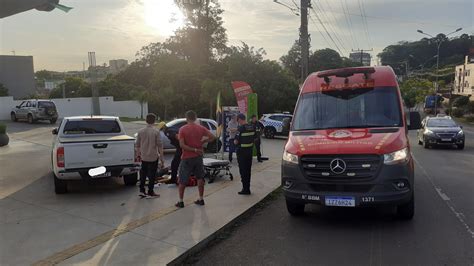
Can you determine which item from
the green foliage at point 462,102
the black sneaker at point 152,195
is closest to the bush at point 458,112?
the green foliage at point 462,102

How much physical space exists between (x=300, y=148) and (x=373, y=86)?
2059 mm

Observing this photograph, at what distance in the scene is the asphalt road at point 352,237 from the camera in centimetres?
537

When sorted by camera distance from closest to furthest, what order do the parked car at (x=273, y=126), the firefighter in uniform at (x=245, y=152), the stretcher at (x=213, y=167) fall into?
the firefighter in uniform at (x=245, y=152)
the stretcher at (x=213, y=167)
the parked car at (x=273, y=126)

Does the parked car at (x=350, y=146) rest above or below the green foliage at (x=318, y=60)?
below

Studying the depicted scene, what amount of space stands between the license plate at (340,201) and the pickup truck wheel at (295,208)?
3.37ft

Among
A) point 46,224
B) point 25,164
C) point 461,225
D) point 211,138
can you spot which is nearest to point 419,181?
point 461,225

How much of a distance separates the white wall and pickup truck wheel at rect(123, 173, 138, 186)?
30.7 m

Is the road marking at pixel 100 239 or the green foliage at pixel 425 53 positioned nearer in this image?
the road marking at pixel 100 239

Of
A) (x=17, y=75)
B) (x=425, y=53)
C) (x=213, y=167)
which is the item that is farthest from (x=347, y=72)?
(x=425, y=53)

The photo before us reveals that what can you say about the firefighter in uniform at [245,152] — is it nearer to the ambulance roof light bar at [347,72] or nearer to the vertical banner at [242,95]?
the ambulance roof light bar at [347,72]

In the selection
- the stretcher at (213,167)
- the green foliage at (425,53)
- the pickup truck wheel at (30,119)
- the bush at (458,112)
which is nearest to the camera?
the stretcher at (213,167)

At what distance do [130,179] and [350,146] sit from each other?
6002 millimetres

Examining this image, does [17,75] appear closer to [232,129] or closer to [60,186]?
[232,129]

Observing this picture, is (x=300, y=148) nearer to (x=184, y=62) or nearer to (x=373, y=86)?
(x=373, y=86)
